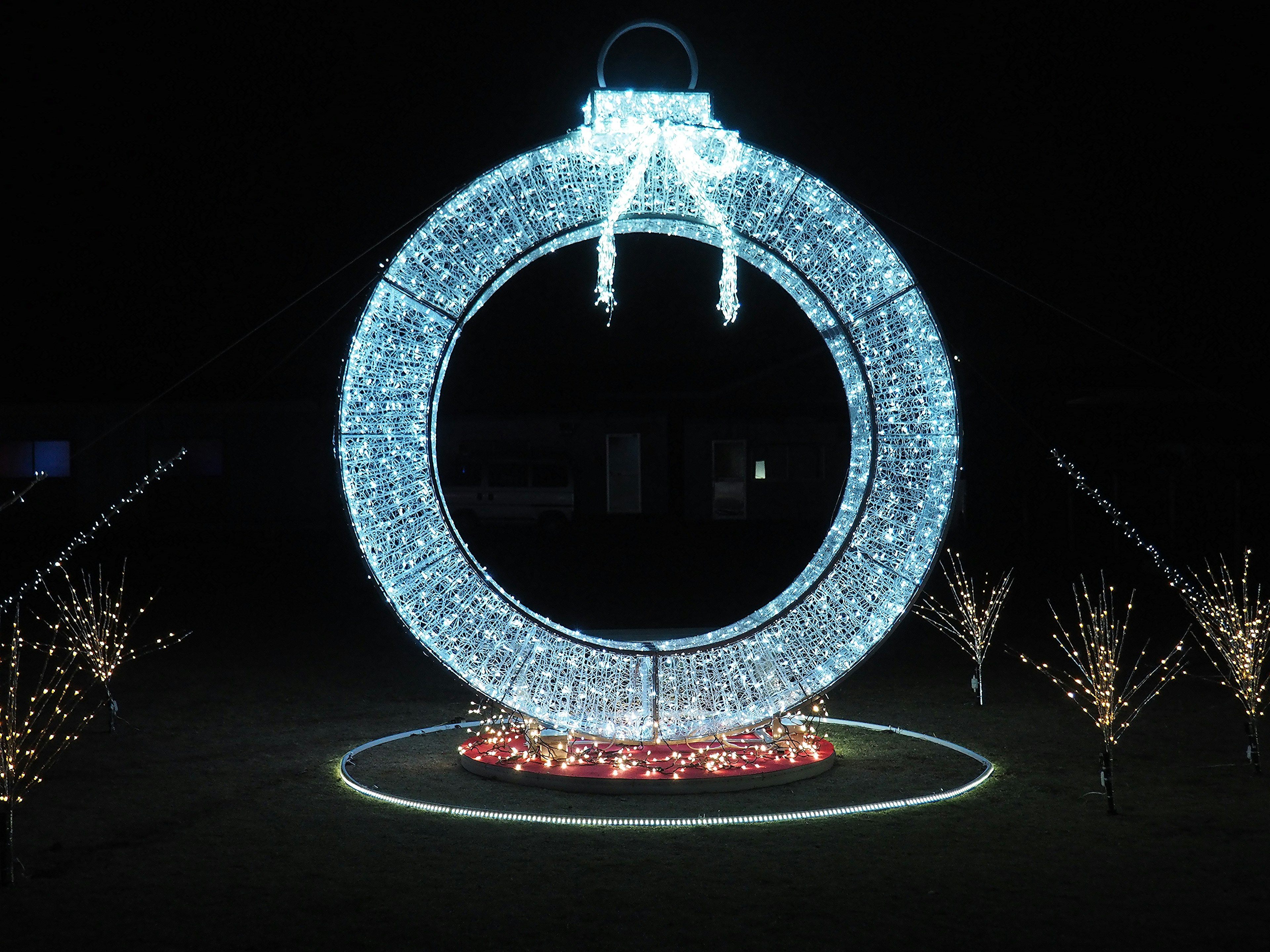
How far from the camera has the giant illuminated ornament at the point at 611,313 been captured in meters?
8.32

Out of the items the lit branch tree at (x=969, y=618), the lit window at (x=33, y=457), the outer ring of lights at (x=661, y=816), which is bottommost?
the outer ring of lights at (x=661, y=816)

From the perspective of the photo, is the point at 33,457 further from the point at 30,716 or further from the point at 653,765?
the point at 653,765

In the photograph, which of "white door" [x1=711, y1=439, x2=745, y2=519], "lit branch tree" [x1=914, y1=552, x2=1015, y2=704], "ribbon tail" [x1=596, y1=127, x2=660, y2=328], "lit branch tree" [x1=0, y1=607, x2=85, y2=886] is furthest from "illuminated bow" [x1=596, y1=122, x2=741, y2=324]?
"white door" [x1=711, y1=439, x2=745, y2=519]

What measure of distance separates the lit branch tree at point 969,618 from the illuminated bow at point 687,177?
274cm

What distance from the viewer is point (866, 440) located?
8828 millimetres

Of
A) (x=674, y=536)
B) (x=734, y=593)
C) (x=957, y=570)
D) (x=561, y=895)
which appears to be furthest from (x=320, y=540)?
(x=561, y=895)

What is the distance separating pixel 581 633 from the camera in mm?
8617

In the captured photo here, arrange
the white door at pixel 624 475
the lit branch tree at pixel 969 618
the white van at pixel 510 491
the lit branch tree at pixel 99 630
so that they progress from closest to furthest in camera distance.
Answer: the lit branch tree at pixel 99 630, the lit branch tree at pixel 969 618, the white van at pixel 510 491, the white door at pixel 624 475

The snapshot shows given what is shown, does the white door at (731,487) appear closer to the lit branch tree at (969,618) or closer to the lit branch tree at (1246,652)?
the lit branch tree at (969,618)

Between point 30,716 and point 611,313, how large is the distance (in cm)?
442

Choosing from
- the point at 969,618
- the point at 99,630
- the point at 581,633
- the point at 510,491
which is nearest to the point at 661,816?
the point at 581,633

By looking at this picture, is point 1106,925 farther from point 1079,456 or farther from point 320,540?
point 320,540

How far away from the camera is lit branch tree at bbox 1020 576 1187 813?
8.05m

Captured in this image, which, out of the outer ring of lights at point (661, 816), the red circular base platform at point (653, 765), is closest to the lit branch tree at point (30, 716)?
the outer ring of lights at point (661, 816)
